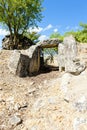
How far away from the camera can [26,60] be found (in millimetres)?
24094

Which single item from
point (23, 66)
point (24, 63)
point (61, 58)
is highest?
point (61, 58)

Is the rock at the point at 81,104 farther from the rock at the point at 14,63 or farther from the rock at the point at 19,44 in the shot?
the rock at the point at 19,44

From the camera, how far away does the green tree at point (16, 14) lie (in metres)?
36.8

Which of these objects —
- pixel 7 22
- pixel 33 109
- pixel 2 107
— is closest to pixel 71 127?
pixel 33 109

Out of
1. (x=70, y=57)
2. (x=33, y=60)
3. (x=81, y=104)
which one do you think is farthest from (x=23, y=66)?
(x=81, y=104)

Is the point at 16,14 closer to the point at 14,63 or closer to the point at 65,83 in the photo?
the point at 14,63

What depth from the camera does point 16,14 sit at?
123 ft

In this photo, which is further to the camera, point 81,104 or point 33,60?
point 33,60

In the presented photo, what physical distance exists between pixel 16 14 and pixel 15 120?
2290 cm

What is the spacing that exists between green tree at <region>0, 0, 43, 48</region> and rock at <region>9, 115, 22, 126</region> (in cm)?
2010

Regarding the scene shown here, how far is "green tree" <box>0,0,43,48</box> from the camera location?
36812 mm

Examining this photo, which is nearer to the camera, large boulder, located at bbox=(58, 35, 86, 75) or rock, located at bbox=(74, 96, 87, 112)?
rock, located at bbox=(74, 96, 87, 112)

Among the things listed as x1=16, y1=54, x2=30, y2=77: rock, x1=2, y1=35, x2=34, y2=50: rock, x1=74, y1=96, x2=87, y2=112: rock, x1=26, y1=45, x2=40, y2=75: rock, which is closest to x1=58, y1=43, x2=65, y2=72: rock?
x1=26, y1=45, x2=40, y2=75: rock

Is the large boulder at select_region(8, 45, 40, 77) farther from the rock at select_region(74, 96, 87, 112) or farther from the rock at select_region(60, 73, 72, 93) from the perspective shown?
the rock at select_region(74, 96, 87, 112)
